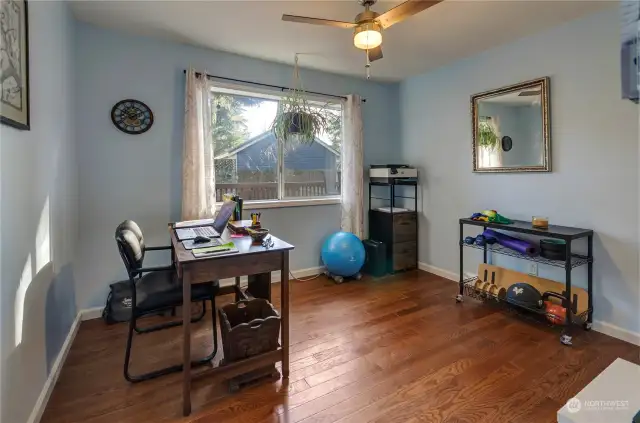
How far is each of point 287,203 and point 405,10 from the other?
2.20 m

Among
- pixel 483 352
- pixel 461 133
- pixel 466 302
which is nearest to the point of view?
A: pixel 483 352

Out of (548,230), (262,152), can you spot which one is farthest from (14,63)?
(548,230)

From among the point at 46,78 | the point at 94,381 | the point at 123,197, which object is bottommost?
the point at 94,381

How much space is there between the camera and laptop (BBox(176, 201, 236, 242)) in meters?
2.10

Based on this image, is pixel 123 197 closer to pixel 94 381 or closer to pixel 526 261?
pixel 94 381

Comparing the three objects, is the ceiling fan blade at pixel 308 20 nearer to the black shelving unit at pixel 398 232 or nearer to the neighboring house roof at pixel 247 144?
the neighboring house roof at pixel 247 144

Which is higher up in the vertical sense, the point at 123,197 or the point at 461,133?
the point at 461,133

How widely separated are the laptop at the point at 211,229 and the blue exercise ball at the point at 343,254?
143 cm

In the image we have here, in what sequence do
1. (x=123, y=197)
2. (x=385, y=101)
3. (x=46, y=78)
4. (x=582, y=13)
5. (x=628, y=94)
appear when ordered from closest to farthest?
(x=628, y=94) → (x=46, y=78) → (x=582, y=13) → (x=123, y=197) → (x=385, y=101)

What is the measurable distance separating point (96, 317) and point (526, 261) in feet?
12.4

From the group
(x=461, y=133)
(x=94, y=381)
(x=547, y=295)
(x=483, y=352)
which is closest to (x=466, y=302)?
(x=547, y=295)

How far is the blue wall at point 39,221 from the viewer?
128 cm

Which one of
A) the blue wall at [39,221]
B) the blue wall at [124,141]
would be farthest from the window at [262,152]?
the blue wall at [39,221]

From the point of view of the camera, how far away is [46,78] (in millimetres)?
1824
